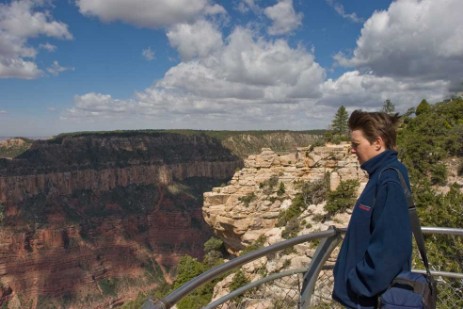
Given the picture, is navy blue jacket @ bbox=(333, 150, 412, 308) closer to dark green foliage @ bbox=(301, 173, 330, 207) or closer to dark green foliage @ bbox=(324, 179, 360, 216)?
dark green foliage @ bbox=(324, 179, 360, 216)

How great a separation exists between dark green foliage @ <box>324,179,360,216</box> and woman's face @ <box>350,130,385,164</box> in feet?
43.0

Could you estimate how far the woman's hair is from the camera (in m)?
2.51

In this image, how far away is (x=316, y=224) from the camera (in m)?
16.1

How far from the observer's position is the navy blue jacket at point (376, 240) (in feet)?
7.28

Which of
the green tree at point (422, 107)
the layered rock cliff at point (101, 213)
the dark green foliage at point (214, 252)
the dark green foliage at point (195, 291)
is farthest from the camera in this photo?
the layered rock cliff at point (101, 213)

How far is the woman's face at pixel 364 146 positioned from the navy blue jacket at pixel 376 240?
0.05 m

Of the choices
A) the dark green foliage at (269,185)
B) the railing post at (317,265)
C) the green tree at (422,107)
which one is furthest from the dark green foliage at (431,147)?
the railing post at (317,265)

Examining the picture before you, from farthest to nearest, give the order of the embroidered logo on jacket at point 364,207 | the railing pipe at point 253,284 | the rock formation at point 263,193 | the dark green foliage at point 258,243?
the rock formation at point 263,193
the dark green foliage at point 258,243
the railing pipe at point 253,284
the embroidered logo on jacket at point 364,207

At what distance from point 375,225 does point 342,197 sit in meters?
13.9

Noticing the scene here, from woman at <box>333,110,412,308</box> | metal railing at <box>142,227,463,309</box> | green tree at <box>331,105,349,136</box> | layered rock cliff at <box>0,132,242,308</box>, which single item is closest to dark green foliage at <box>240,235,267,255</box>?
green tree at <box>331,105,349,136</box>

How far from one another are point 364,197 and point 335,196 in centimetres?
1406

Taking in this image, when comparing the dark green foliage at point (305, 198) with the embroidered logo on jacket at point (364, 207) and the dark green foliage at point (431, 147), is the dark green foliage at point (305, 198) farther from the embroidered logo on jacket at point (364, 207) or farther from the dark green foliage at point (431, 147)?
the embroidered logo on jacket at point (364, 207)

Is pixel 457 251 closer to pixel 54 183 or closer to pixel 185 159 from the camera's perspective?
pixel 54 183

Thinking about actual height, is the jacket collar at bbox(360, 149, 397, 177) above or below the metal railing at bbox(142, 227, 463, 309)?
Answer: above
